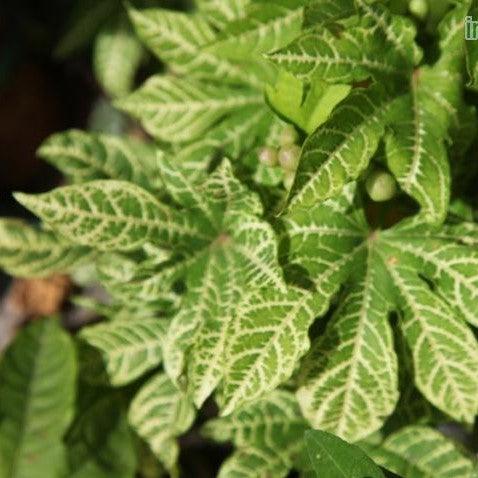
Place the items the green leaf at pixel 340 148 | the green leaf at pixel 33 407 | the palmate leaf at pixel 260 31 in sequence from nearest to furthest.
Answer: the green leaf at pixel 340 148 < the palmate leaf at pixel 260 31 < the green leaf at pixel 33 407

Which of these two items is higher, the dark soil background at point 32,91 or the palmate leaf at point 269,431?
the dark soil background at point 32,91

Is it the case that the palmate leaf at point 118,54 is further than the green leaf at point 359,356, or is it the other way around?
the palmate leaf at point 118,54

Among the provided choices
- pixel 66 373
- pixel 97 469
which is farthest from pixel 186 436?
pixel 66 373

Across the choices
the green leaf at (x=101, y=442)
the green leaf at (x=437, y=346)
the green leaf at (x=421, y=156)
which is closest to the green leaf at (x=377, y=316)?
the green leaf at (x=437, y=346)

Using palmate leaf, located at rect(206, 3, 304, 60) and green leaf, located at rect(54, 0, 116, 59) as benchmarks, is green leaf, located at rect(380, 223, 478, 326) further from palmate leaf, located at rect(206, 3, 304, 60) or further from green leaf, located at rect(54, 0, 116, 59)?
green leaf, located at rect(54, 0, 116, 59)

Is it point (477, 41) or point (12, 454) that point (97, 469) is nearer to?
point (12, 454)

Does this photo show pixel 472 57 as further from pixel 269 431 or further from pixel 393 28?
pixel 269 431

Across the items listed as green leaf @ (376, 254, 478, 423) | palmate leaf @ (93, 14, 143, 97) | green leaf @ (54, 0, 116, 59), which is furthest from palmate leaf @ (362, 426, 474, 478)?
green leaf @ (54, 0, 116, 59)

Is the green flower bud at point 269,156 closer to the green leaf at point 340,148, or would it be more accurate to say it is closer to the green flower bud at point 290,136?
the green flower bud at point 290,136
